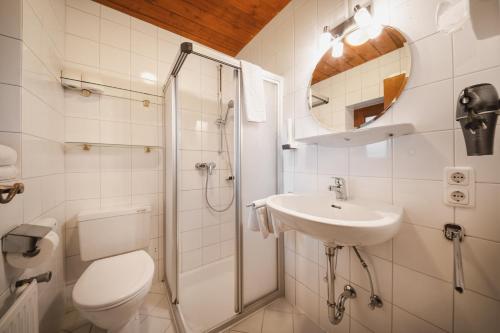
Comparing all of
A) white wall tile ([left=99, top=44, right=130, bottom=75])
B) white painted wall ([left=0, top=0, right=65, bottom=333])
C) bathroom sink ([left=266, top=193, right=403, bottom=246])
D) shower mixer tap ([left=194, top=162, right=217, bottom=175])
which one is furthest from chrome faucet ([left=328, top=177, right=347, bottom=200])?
white wall tile ([left=99, top=44, right=130, bottom=75])

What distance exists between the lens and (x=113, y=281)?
3.44 feet

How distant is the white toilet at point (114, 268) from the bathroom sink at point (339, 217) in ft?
3.01

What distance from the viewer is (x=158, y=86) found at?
1694mm

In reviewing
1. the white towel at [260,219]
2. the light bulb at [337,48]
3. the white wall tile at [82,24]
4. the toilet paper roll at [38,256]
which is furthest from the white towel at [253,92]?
the white wall tile at [82,24]

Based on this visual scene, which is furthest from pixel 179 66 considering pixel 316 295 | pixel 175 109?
pixel 316 295

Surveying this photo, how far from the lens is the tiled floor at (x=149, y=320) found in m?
1.23

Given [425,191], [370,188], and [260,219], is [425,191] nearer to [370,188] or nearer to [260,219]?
[370,188]

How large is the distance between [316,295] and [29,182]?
1.75 metres

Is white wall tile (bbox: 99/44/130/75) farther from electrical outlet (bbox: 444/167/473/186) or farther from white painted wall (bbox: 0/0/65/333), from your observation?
electrical outlet (bbox: 444/167/473/186)

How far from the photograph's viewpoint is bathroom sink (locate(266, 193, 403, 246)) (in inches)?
25.0

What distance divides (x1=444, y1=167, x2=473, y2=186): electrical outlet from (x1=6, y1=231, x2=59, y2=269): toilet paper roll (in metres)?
1.65

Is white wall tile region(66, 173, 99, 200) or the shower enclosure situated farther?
white wall tile region(66, 173, 99, 200)

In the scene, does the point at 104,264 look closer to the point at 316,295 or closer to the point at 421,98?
the point at 316,295

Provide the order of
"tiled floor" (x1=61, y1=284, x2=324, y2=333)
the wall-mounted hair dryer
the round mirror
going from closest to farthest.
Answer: the wall-mounted hair dryer
the round mirror
"tiled floor" (x1=61, y1=284, x2=324, y2=333)
